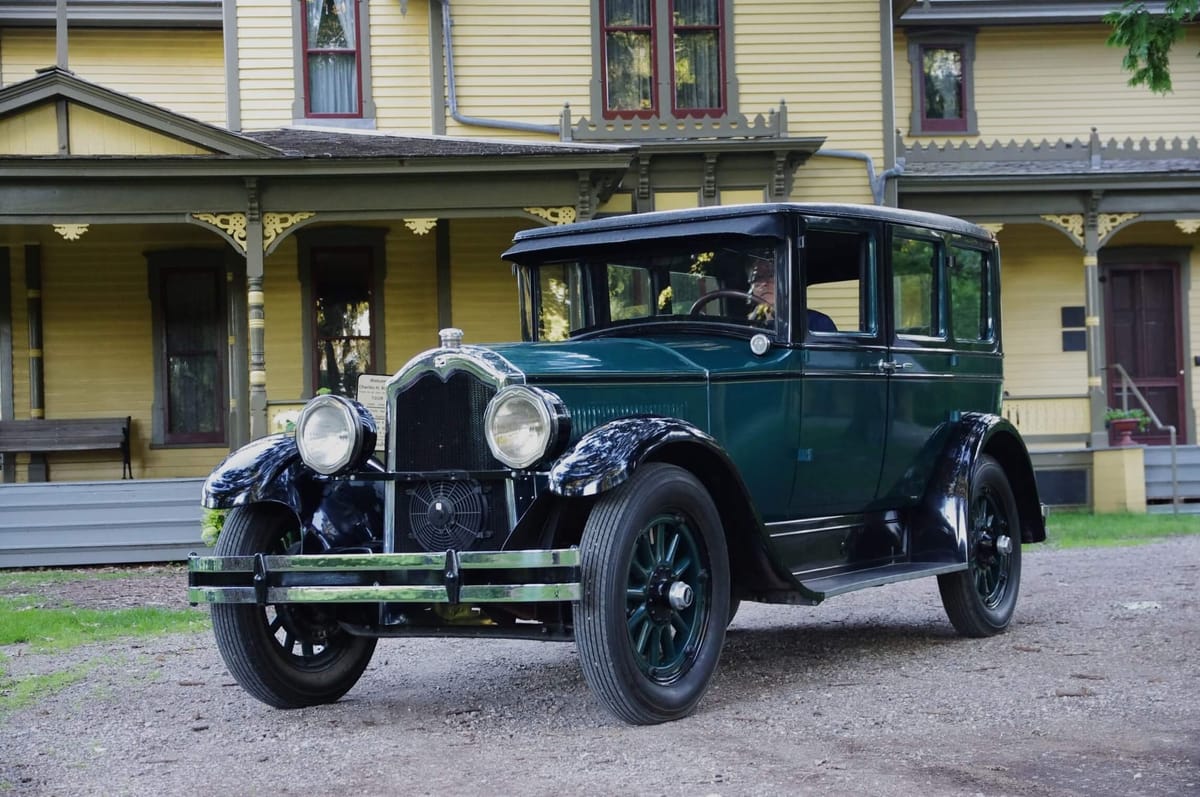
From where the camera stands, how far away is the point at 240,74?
52.0 feet

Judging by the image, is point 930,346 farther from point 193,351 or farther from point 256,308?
point 193,351

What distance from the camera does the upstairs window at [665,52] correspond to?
53.7ft

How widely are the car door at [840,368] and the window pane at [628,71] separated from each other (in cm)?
1001

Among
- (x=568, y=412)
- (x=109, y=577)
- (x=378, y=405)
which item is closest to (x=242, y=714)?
(x=378, y=405)

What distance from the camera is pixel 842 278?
6754mm

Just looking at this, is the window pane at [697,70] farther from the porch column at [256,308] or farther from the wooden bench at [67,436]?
the wooden bench at [67,436]

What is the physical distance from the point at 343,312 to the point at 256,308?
2462 millimetres

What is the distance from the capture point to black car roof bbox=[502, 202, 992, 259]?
6.27 meters

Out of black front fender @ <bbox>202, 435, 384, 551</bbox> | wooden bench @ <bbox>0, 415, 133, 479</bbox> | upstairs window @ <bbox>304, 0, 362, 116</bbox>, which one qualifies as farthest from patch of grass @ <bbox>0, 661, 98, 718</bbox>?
upstairs window @ <bbox>304, 0, 362, 116</bbox>

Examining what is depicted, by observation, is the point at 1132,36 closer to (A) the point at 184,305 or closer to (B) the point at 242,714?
(B) the point at 242,714

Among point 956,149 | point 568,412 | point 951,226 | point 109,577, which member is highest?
point 956,149

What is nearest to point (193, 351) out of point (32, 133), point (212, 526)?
point (32, 133)

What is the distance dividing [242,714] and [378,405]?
1392mm

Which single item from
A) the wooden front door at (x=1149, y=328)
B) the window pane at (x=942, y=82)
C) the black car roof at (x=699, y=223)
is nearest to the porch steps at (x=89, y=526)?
the black car roof at (x=699, y=223)
